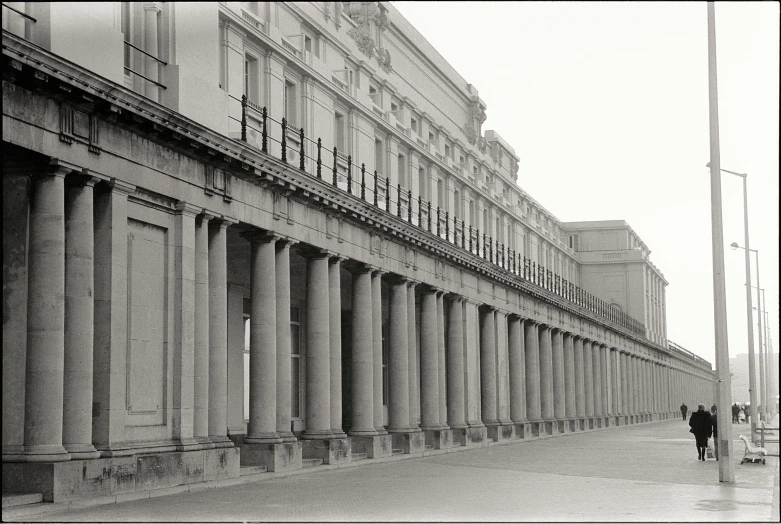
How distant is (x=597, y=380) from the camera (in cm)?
7356

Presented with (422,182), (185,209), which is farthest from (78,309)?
(422,182)

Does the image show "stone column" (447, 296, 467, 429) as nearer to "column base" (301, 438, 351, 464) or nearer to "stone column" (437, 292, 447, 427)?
"stone column" (437, 292, 447, 427)

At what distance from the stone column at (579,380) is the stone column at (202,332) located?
148 ft

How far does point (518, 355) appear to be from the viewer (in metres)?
54.7

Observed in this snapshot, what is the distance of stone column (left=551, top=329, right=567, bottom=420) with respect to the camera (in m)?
62.6

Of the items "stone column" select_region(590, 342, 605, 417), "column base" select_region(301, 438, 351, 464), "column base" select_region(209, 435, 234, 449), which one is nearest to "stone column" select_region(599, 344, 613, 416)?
"stone column" select_region(590, 342, 605, 417)

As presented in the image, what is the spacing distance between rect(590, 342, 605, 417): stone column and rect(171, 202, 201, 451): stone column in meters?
51.7

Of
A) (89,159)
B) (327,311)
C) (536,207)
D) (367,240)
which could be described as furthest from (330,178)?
(536,207)

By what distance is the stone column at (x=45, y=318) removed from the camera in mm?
19703

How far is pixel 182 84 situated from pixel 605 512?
13781 millimetres

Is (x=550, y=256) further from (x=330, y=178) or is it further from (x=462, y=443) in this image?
Answer: (x=330, y=178)

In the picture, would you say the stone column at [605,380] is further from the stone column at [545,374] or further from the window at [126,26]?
the window at [126,26]

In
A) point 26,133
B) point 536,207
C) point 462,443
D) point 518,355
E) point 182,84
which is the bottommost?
point 462,443

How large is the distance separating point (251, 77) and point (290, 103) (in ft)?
8.55
